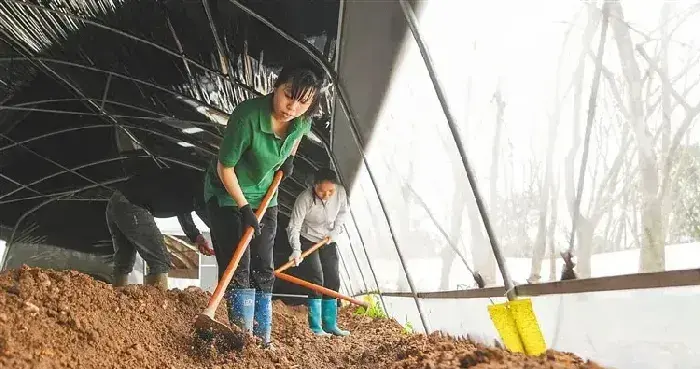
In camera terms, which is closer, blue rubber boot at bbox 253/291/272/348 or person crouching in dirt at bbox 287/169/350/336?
blue rubber boot at bbox 253/291/272/348

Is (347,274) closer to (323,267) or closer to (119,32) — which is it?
(323,267)

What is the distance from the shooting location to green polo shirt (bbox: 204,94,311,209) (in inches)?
84.5

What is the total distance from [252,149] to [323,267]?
173 centimetres

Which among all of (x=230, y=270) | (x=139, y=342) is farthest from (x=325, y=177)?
(x=139, y=342)

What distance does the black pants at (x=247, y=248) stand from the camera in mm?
2363

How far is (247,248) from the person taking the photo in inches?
92.4

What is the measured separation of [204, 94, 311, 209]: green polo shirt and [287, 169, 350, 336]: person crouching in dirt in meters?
0.82

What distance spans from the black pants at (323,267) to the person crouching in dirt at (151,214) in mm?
842

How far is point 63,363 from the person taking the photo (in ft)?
4.65

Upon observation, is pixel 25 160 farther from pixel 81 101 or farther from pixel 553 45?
pixel 553 45

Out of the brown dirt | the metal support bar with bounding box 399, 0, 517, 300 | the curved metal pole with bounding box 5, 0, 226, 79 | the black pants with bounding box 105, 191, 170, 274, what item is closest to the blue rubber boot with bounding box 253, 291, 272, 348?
the brown dirt

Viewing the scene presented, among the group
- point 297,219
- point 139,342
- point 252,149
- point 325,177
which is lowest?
point 139,342

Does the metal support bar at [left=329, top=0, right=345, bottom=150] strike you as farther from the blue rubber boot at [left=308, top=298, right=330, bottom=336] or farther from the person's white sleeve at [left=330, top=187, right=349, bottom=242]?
the blue rubber boot at [left=308, top=298, right=330, bottom=336]

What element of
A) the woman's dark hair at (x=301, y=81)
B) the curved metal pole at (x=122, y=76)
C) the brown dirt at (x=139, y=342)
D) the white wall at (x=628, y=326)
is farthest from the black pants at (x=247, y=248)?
the curved metal pole at (x=122, y=76)
